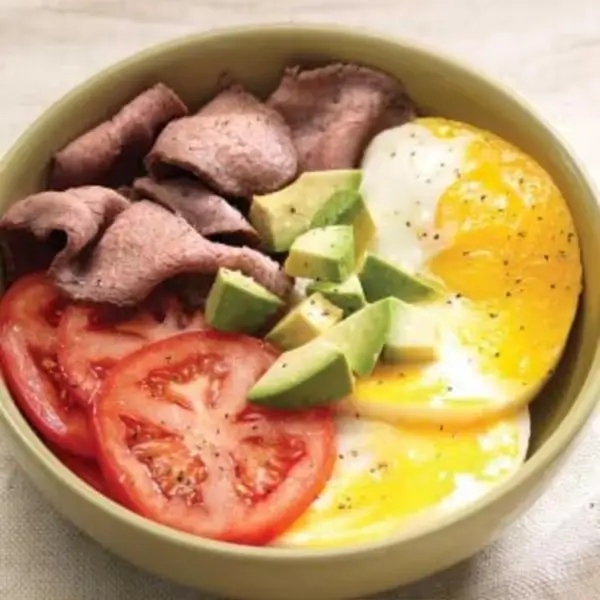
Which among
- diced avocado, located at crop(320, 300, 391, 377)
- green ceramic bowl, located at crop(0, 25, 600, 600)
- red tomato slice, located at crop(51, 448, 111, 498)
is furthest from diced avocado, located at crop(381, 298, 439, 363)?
red tomato slice, located at crop(51, 448, 111, 498)

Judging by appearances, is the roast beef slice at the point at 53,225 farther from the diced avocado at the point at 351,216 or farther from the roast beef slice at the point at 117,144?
the diced avocado at the point at 351,216

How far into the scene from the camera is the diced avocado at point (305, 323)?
1143 millimetres

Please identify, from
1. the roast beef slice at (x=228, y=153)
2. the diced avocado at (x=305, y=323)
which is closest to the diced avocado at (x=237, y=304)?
the diced avocado at (x=305, y=323)

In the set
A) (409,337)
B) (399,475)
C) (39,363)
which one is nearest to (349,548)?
(399,475)

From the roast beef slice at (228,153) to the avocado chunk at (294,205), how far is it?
0.9 inches

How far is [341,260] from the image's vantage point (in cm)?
117

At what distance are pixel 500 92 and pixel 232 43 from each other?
0.77 ft

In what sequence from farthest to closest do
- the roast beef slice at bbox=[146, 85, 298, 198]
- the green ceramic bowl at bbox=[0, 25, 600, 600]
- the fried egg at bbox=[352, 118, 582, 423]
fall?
the roast beef slice at bbox=[146, 85, 298, 198]
the fried egg at bbox=[352, 118, 582, 423]
the green ceramic bowl at bbox=[0, 25, 600, 600]

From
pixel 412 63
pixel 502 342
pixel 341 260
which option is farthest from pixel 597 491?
pixel 412 63

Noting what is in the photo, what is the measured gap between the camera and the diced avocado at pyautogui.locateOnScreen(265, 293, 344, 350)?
45.0 inches

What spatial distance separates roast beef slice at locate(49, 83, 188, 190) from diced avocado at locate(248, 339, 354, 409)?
0.27m

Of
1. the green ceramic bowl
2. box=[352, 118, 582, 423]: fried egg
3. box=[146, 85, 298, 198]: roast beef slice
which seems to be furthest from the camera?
box=[146, 85, 298, 198]: roast beef slice

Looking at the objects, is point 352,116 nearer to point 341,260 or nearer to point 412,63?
point 412,63

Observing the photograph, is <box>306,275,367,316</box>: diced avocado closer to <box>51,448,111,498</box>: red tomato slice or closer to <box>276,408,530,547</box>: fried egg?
<box>276,408,530,547</box>: fried egg
